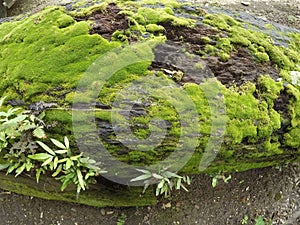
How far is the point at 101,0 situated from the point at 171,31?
90cm

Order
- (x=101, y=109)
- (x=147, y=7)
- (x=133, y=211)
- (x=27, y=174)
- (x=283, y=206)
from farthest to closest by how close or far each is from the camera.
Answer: (x=283, y=206)
(x=133, y=211)
(x=147, y=7)
(x=27, y=174)
(x=101, y=109)

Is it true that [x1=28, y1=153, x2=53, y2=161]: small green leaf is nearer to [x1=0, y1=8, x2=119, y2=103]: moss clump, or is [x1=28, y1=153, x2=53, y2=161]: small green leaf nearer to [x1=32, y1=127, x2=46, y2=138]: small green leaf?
[x1=32, y1=127, x2=46, y2=138]: small green leaf

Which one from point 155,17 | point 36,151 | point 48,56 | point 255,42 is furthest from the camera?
point 255,42

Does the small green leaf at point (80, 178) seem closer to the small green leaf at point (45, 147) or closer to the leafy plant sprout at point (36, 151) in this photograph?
the leafy plant sprout at point (36, 151)

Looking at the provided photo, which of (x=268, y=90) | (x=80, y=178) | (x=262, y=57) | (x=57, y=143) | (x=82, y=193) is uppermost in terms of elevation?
(x=262, y=57)

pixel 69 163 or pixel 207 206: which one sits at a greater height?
pixel 69 163

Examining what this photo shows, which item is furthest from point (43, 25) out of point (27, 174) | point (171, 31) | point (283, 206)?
point (283, 206)

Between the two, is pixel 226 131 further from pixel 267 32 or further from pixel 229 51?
pixel 267 32

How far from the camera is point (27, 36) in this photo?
10.8 feet

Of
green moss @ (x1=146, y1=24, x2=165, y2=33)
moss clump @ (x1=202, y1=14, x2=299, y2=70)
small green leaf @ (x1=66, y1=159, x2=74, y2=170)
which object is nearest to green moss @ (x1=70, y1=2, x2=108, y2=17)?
green moss @ (x1=146, y1=24, x2=165, y2=33)

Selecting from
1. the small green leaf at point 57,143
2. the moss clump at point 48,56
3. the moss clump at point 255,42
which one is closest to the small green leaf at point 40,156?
the small green leaf at point 57,143

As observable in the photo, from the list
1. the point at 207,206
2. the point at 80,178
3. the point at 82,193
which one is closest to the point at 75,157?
the point at 80,178

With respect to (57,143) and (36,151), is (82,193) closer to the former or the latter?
(36,151)

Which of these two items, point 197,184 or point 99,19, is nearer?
point 99,19
